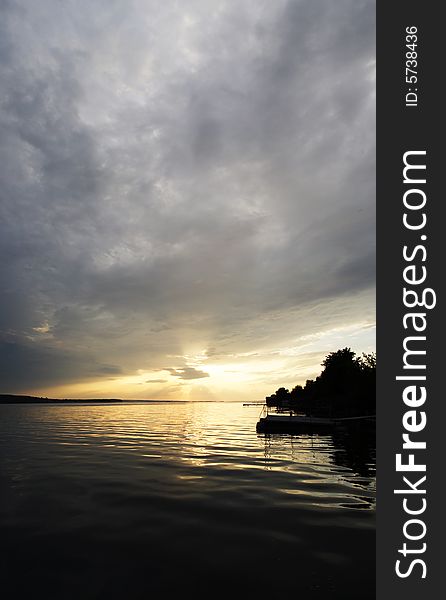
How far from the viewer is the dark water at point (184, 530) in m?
6.01

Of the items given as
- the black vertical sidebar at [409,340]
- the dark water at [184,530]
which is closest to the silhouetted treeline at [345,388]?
the dark water at [184,530]

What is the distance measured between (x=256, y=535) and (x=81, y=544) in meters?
4.21

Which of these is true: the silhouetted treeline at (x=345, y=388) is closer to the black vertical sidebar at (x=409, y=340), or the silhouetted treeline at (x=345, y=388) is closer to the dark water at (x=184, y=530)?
the dark water at (x=184, y=530)

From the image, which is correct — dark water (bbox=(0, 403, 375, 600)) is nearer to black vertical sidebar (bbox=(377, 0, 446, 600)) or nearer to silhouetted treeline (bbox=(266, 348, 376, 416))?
black vertical sidebar (bbox=(377, 0, 446, 600))

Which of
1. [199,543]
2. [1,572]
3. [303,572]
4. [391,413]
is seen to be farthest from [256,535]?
[1,572]

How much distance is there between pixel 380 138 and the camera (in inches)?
275

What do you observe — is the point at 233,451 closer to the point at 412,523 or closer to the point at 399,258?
the point at 412,523

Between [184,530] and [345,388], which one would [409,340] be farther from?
[345,388]

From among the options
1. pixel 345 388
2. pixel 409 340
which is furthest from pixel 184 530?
pixel 345 388

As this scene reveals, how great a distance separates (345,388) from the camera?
3211 inches

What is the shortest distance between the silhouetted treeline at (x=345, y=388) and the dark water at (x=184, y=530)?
3935 cm

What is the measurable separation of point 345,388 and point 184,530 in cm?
8139

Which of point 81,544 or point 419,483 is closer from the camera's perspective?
point 419,483

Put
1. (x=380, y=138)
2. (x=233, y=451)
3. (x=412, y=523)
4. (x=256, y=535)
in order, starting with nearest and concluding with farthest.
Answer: (x=412, y=523), (x=380, y=138), (x=256, y=535), (x=233, y=451)
